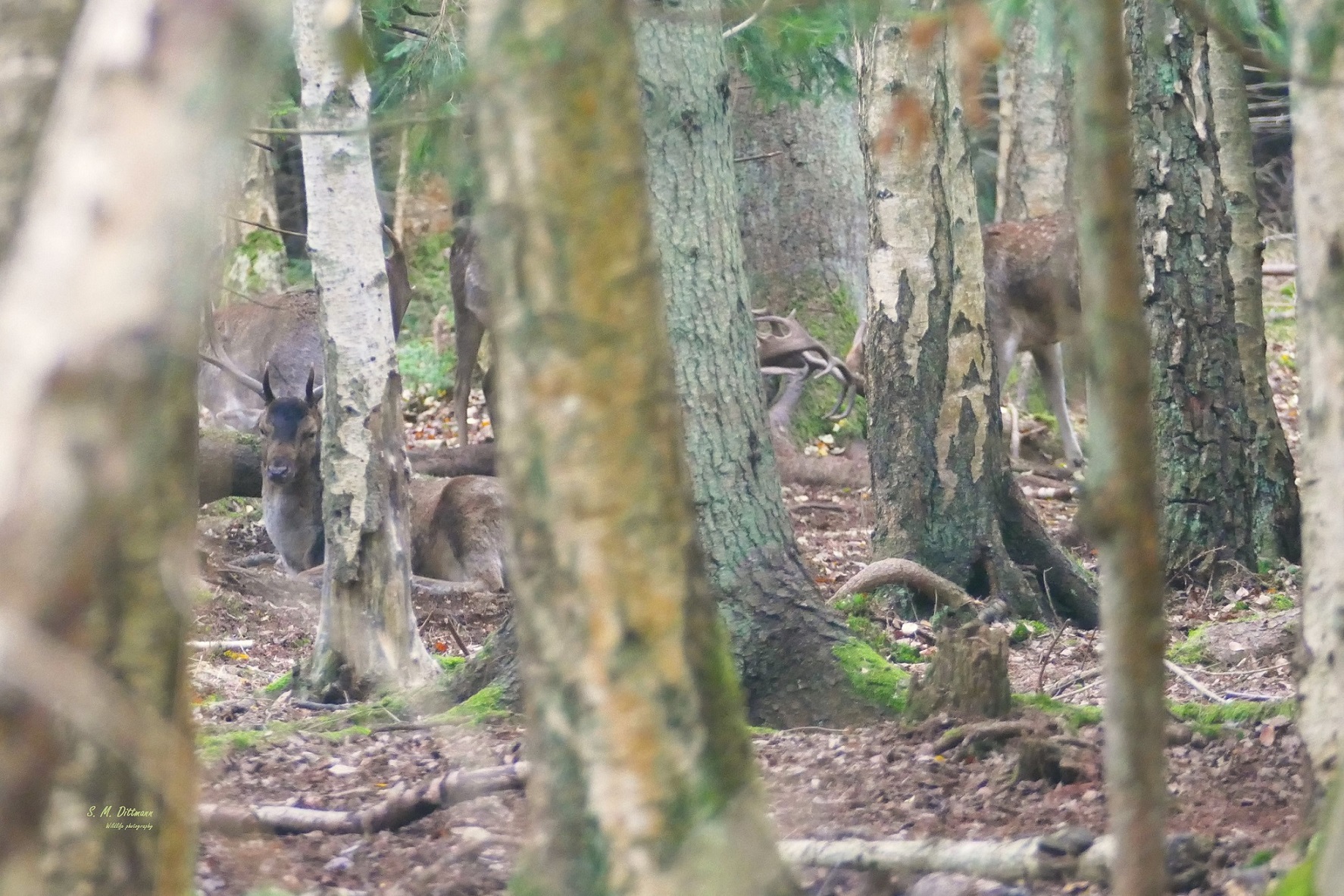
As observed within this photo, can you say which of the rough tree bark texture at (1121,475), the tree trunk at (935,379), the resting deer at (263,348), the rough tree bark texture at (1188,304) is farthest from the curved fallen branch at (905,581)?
the resting deer at (263,348)

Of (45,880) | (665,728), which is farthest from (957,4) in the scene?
(45,880)

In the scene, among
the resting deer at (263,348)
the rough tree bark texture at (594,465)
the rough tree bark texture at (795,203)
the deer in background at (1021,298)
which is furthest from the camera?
the rough tree bark texture at (795,203)

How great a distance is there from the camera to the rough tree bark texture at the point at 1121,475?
8.01 feet

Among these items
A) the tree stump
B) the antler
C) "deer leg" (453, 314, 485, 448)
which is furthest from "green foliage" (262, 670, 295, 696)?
"deer leg" (453, 314, 485, 448)

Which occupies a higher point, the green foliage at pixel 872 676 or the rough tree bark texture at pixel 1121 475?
the rough tree bark texture at pixel 1121 475

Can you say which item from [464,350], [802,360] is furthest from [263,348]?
[802,360]

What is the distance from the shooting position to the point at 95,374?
1954mm

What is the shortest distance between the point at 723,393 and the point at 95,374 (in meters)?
4.44

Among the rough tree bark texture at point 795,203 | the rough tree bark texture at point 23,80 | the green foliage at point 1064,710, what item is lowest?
the green foliage at point 1064,710

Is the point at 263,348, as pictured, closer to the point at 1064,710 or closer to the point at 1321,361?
the point at 1064,710

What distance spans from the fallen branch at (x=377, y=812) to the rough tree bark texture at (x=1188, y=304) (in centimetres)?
546

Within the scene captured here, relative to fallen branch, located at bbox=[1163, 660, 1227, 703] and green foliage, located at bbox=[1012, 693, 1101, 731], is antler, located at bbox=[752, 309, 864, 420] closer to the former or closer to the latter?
fallen branch, located at bbox=[1163, 660, 1227, 703]

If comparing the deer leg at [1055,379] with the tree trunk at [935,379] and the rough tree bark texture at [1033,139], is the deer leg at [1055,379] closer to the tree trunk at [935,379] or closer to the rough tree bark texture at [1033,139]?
the rough tree bark texture at [1033,139]

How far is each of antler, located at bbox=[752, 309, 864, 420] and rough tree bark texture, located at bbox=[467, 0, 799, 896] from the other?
11.3m
